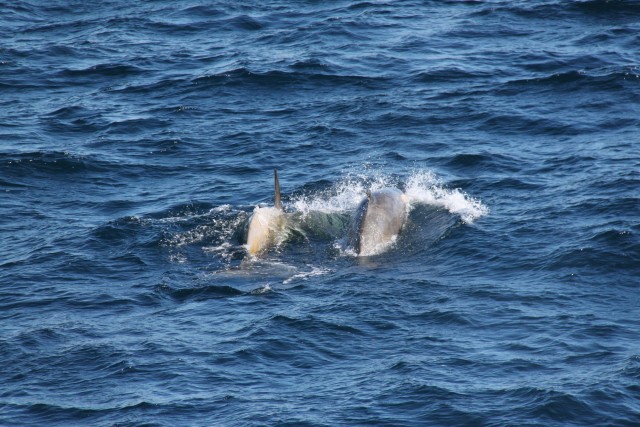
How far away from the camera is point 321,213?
2611cm

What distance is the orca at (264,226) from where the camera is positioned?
78.9 ft

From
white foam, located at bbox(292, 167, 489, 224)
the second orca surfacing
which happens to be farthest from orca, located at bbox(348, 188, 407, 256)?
white foam, located at bbox(292, 167, 489, 224)

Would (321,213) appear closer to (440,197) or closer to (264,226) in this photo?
(264,226)

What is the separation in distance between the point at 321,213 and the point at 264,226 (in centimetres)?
206

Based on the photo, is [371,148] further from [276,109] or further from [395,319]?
[395,319]

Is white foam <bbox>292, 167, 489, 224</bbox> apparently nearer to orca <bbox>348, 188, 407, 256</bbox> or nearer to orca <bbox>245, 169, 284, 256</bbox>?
orca <bbox>245, 169, 284, 256</bbox>

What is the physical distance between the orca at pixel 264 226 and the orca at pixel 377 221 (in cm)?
177

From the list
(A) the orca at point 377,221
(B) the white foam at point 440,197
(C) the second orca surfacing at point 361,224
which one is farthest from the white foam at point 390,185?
(A) the orca at point 377,221

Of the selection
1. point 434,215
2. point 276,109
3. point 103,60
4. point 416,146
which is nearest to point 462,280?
point 434,215

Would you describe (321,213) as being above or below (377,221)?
below

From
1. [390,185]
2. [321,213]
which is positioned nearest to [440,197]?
[390,185]

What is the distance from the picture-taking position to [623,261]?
22156mm

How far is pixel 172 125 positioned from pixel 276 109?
3.30 metres

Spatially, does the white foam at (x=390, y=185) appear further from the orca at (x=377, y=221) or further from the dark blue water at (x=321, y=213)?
the orca at (x=377, y=221)
